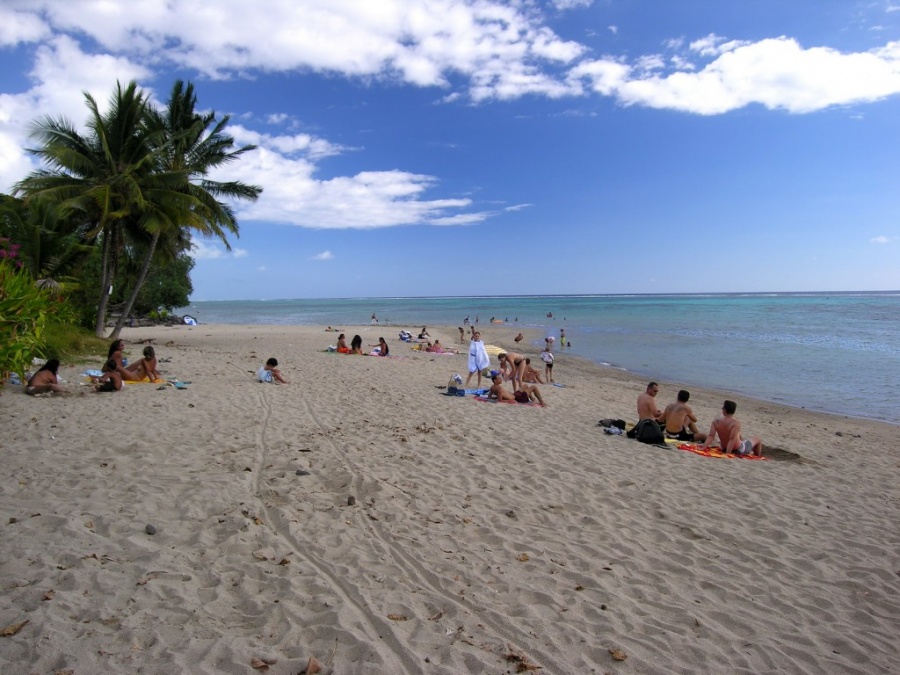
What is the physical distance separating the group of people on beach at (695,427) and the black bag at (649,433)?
0.33 meters

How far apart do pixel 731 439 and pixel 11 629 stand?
27.7 ft

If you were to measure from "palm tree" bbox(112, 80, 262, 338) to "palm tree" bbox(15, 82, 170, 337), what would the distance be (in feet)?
2.16

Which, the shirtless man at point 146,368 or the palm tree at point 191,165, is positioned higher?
the palm tree at point 191,165

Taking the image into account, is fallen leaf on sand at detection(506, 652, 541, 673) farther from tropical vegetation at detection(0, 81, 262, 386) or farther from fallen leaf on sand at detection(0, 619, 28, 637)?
tropical vegetation at detection(0, 81, 262, 386)

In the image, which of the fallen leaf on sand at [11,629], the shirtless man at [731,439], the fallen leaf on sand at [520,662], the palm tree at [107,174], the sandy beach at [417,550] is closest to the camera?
the fallen leaf on sand at [11,629]

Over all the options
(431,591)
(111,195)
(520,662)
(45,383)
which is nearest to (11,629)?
(431,591)

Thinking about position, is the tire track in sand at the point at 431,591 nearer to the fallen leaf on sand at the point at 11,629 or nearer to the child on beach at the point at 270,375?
the fallen leaf on sand at the point at 11,629

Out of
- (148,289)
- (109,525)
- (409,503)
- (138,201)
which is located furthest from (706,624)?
(148,289)

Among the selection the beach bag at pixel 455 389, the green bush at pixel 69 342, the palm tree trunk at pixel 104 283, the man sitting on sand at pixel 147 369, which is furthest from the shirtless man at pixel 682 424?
the palm tree trunk at pixel 104 283

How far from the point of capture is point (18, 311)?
788 cm

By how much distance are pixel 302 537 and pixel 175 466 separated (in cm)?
216

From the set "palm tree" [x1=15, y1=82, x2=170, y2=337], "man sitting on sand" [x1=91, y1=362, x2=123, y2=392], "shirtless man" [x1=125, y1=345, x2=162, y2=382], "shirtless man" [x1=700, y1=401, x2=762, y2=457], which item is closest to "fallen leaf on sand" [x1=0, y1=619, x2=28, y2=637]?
"man sitting on sand" [x1=91, y1=362, x2=123, y2=392]

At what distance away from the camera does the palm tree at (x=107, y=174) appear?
1482 cm

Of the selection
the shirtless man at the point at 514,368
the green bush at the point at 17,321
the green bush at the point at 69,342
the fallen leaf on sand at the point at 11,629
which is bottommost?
the fallen leaf on sand at the point at 11,629
